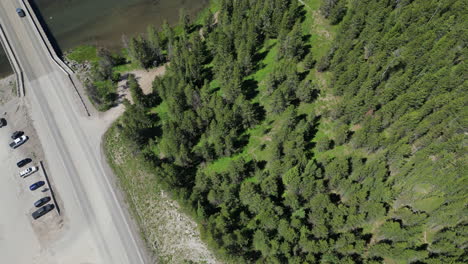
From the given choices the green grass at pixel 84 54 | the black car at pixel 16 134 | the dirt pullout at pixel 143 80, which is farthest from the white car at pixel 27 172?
the green grass at pixel 84 54

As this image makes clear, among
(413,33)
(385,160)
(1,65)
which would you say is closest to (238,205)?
(385,160)

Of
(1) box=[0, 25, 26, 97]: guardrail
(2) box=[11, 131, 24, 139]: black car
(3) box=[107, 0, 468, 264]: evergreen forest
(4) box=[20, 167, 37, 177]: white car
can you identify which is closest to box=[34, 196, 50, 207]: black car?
(4) box=[20, 167, 37, 177]: white car

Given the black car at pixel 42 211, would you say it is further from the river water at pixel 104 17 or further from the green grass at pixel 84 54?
the river water at pixel 104 17

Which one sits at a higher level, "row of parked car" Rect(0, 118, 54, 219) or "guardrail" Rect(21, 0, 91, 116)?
"guardrail" Rect(21, 0, 91, 116)

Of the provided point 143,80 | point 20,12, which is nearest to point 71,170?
point 143,80

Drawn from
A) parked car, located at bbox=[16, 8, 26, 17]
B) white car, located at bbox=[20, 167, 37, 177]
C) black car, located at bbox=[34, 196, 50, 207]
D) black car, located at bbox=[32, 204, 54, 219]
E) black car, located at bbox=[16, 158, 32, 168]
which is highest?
parked car, located at bbox=[16, 8, 26, 17]

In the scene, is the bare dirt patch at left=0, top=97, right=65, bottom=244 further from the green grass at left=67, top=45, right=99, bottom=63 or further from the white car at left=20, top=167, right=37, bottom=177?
the green grass at left=67, top=45, right=99, bottom=63
